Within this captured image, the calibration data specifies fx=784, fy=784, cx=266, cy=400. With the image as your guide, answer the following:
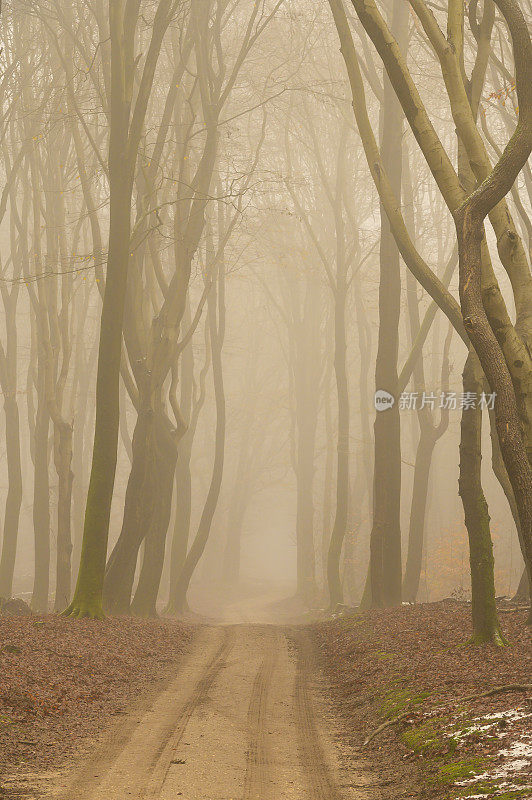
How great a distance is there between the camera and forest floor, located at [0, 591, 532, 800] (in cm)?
581

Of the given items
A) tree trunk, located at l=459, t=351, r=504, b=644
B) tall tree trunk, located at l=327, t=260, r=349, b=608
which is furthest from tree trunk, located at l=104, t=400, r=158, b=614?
tall tree trunk, located at l=327, t=260, r=349, b=608

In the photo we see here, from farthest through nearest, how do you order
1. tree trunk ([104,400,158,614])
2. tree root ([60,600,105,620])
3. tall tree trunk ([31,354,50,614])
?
tall tree trunk ([31,354,50,614]) → tree trunk ([104,400,158,614]) → tree root ([60,600,105,620])

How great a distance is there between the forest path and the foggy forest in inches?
1.7

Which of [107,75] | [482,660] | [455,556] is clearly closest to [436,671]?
[482,660]

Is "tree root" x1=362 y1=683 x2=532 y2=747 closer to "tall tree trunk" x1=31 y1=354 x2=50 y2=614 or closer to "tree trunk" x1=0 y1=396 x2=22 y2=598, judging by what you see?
"tall tree trunk" x1=31 y1=354 x2=50 y2=614

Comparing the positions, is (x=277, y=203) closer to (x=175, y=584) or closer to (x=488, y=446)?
(x=175, y=584)

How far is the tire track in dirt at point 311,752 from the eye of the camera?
5891 millimetres

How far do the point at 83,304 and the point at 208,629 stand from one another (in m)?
15.5

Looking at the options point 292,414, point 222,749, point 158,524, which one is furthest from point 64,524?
point 292,414

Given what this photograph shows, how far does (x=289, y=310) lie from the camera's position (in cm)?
3619

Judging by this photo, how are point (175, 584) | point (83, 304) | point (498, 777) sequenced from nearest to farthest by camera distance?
point (498, 777) < point (175, 584) < point (83, 304)

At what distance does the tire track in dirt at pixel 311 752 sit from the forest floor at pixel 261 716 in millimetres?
21

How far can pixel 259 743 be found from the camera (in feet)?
23.8

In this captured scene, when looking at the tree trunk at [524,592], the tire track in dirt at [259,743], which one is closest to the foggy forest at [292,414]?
the tire track in dirt at [259,743]
